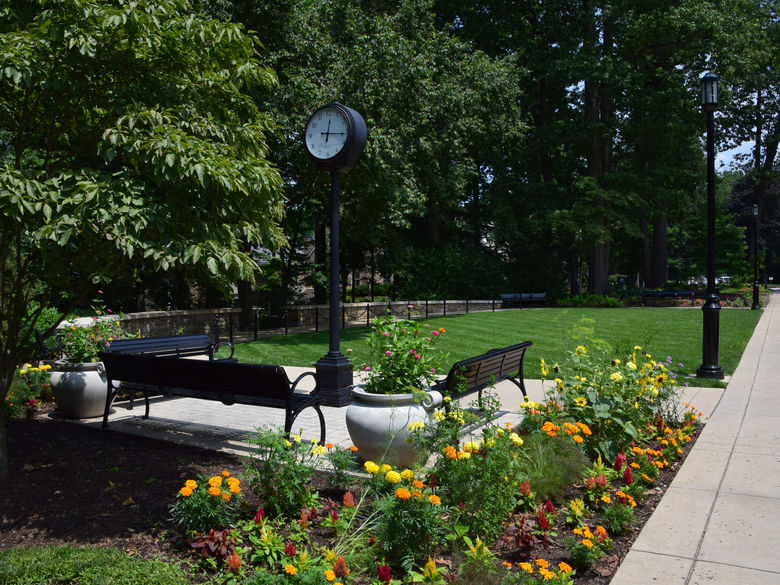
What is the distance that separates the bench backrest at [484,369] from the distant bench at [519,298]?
20.5 meters

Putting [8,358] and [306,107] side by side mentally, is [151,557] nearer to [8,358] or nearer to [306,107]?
[8,358]

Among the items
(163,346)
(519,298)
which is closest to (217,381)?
(163,346)

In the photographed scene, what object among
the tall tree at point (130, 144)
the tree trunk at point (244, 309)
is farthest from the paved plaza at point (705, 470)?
the tree trunk at point (244, 309)

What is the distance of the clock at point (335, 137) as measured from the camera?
757 centimetres

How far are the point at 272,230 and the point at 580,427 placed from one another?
284cm

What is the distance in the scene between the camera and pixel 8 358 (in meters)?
4.76

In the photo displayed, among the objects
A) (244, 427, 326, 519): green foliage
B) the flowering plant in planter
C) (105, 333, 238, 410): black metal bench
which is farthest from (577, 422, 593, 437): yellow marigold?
(105, 333, 238, 410): black metal bench

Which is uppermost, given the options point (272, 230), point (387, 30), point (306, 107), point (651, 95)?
point (651, 95)

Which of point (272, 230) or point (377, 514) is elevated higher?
point (272, 230)

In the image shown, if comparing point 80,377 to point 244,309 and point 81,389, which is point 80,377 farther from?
point 244,309

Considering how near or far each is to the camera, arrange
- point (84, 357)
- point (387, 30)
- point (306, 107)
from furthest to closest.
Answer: point (387, 30) → point (306, 107) → point (84, 357)

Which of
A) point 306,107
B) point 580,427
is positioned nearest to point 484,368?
point 580,427

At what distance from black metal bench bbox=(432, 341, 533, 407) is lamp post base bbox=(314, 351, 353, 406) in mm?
1622

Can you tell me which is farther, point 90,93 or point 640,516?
point 90,93
